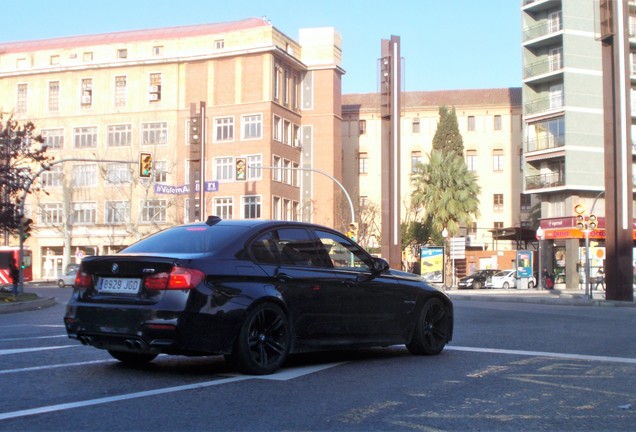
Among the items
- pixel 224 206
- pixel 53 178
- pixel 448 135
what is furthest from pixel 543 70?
pixel 53 178

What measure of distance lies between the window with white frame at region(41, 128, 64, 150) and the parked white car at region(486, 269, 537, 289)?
40.7 m

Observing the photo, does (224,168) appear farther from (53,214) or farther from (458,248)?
(458,248)

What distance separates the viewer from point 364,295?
8.68 meters

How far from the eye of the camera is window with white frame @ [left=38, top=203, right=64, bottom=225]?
239ft

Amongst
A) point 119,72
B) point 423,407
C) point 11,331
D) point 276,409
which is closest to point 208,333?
point 276,409

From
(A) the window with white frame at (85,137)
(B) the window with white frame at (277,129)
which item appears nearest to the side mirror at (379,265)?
(B) the window with white frame at (277,129)

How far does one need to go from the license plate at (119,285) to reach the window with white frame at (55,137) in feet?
229

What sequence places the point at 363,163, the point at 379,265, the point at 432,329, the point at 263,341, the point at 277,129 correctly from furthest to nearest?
1. the point at 363,163
2. the point at 277,129
3. the point at 432,329
4. the point at 379,265
5. the point at 263,341

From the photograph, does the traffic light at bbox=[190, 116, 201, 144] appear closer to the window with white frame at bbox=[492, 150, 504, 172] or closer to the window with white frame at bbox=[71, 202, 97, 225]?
the window with white frame at bbox=[71, 202, 97, 225]

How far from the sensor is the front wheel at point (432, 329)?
9.33 meters

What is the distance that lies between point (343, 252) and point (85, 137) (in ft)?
226

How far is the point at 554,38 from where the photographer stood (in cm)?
5772

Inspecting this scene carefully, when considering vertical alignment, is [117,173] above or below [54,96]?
below

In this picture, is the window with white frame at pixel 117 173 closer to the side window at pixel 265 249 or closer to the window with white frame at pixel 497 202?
the window with white frame at pixel 497 202
